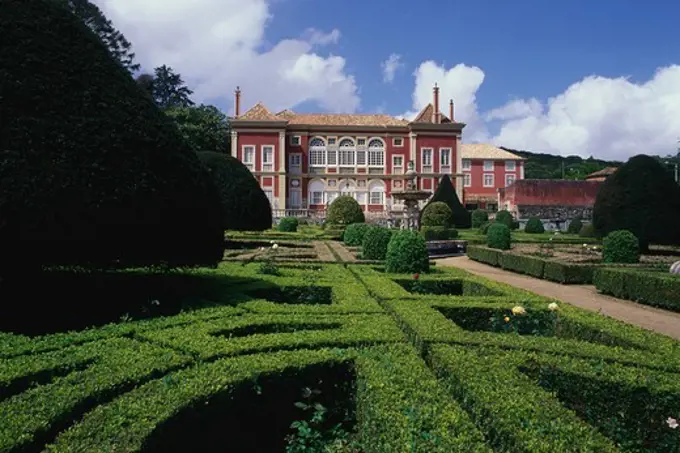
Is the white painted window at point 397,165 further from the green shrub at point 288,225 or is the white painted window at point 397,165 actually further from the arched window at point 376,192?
the green shrub at point 288,225

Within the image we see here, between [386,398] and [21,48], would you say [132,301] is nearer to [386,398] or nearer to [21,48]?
[21,48]

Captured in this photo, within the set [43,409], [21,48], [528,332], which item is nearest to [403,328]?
[528,332]

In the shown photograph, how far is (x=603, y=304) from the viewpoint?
921cm

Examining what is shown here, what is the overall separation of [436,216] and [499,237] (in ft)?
32.7

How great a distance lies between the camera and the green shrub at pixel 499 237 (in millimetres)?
18250

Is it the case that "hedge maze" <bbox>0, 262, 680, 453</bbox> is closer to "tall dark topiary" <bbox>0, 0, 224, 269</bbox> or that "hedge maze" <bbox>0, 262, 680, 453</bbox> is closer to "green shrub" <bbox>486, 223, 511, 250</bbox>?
"tall dark topiary" <bbox>0, 0, 224, 269</bbox>

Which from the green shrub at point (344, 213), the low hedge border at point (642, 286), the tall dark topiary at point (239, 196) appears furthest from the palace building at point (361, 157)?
the low hedge border at point (642, 286)

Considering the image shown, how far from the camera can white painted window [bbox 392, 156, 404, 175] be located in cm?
4693

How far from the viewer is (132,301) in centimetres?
595

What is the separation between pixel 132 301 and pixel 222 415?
11.0ft

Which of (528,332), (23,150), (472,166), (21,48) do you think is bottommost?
(528,332)

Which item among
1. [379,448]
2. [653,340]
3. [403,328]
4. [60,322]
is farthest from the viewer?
[60,322]

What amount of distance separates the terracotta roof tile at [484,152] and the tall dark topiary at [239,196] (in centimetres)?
4454

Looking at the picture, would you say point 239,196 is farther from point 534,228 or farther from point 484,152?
point 484,152
